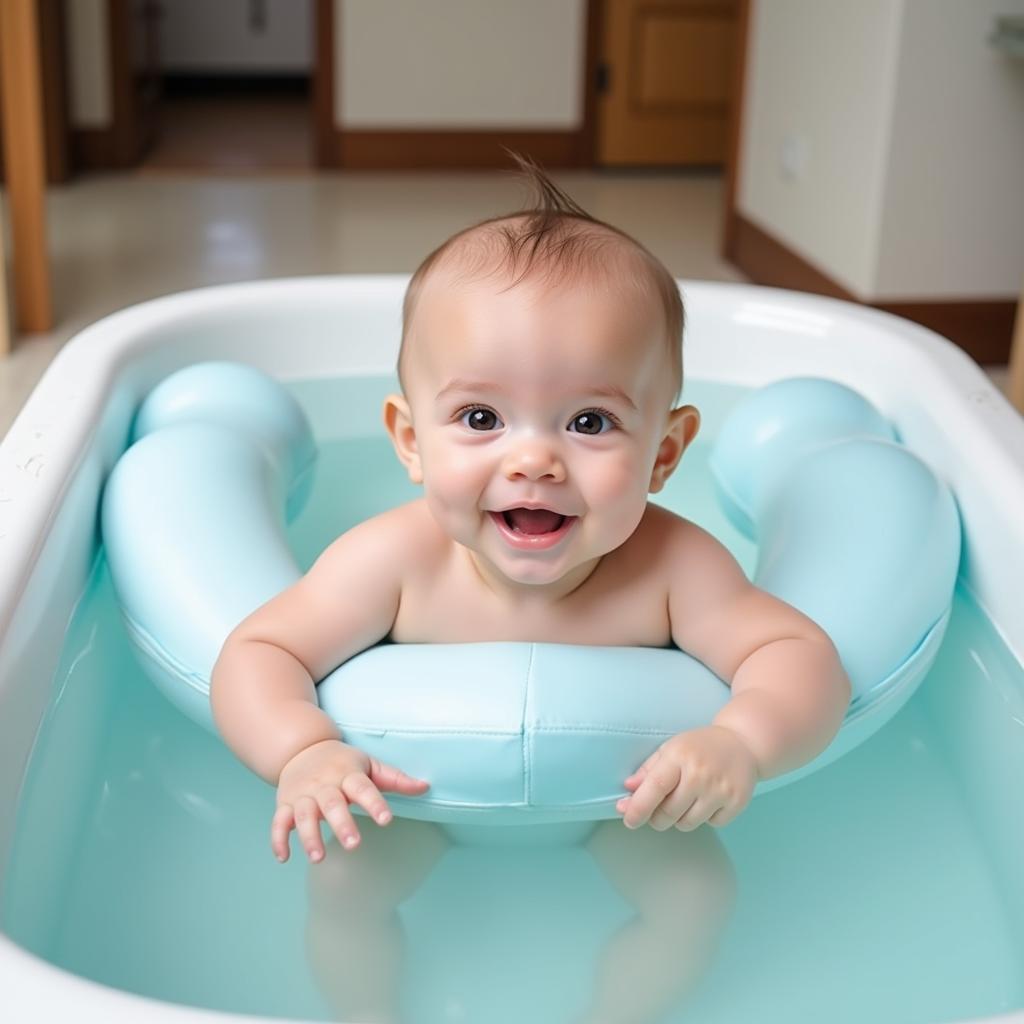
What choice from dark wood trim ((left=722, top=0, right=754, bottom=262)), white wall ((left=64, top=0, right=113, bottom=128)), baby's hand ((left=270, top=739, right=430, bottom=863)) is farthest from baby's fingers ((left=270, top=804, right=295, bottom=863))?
white wall ((left=64, top=0, right=113, bottom=128))

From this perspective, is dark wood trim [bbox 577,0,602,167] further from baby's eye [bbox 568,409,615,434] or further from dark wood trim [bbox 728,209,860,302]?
baby's eye [bbox 568,409,615,434]

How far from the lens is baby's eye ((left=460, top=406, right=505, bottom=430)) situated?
97cm

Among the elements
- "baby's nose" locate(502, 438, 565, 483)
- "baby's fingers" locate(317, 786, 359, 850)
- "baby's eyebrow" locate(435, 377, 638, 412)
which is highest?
"baby's eyebrow" locate(435, 377, 638, 412)

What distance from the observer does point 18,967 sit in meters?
0.72

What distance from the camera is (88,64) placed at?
15.0 ft

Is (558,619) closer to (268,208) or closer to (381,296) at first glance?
(381,296)

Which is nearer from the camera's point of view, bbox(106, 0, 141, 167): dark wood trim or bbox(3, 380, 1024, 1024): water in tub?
bbox(3, 380, 1024, 1024): water in tub

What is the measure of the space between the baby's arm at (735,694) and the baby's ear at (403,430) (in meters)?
0.20

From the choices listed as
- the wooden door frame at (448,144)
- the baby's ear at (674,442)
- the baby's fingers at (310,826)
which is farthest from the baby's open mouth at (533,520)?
the wooden door frame at (448,144)

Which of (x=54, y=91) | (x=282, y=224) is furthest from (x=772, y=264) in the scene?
(x=54, y=91)

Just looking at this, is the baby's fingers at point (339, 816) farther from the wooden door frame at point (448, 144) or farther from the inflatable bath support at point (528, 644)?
the wooden door frame at point (448, 144)

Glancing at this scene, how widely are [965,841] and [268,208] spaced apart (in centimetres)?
349

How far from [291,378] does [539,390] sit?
0.91 m

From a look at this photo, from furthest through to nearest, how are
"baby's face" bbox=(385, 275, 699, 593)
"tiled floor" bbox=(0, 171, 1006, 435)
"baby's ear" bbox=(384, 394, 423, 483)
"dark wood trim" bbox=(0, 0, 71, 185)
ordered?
"dark wood trim" bbox=(0, 0, 71, 185) → "tiled floor" bbox=(0, 171, 1006, 435) → "baby's ear" bbox=(384, 394, 423, 483) → "baby's face" bbox=(385, 275, 699, 593)
